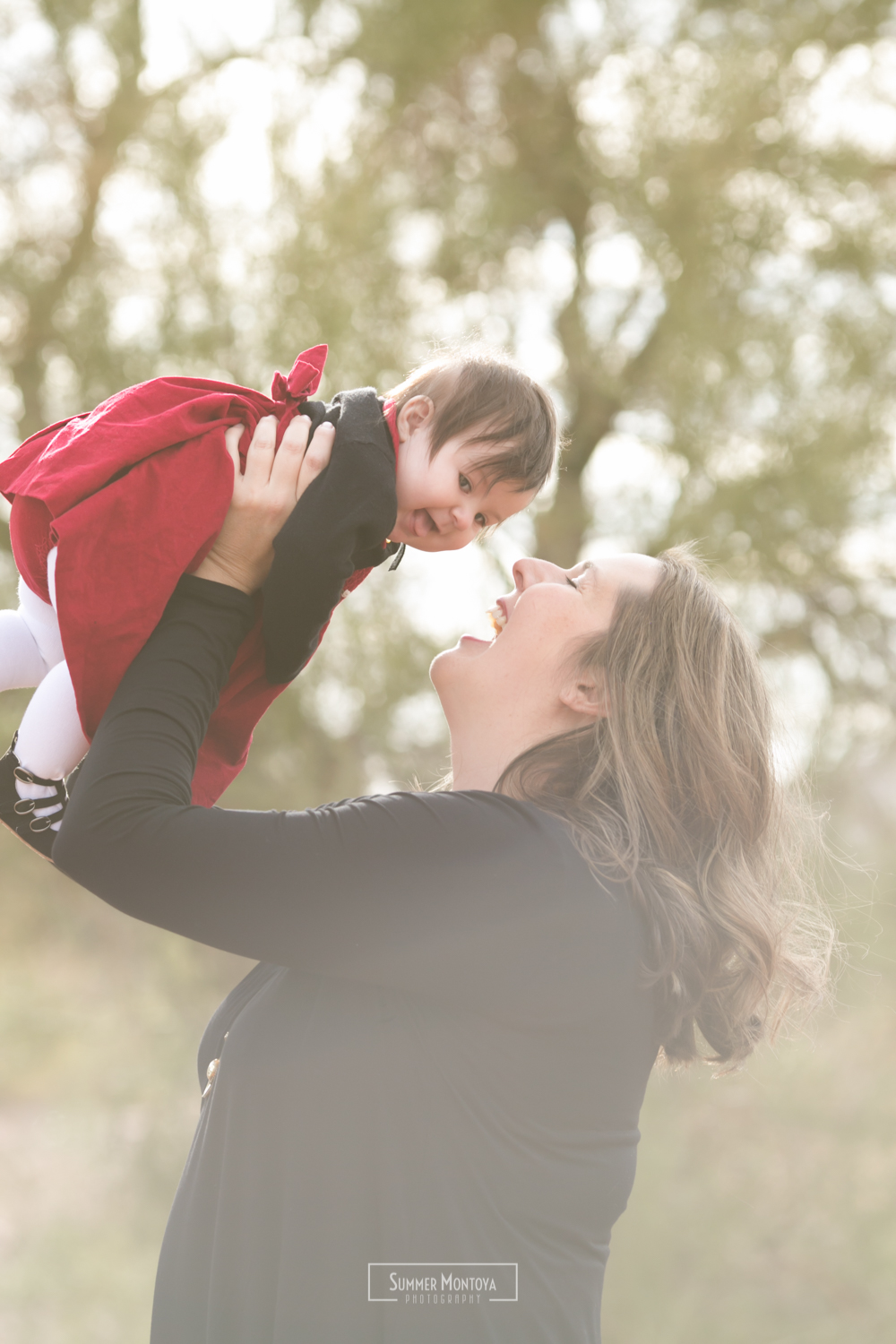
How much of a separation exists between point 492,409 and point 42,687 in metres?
0.53

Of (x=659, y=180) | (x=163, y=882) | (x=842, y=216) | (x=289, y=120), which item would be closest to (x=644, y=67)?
(x=659, y=180)

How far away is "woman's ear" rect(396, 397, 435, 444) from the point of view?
43.9 inches

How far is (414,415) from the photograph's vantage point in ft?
3.69

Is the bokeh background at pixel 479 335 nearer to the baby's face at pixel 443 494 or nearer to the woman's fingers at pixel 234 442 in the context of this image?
the baby's face at pixel 443 494

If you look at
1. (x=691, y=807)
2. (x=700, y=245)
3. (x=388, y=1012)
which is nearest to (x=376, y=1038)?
(x=388, y=1012)

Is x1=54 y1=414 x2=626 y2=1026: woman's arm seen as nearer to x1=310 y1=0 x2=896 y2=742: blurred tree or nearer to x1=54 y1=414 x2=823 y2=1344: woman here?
x1=54 y1=414 x2=823 y2=1344: woman

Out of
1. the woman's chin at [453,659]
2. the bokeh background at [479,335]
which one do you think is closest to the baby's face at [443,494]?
the woman's chin at [453,659]

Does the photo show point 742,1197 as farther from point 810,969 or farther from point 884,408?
point 810,969

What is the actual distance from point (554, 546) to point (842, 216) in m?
1.48

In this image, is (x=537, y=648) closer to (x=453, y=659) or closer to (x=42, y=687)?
(x=453, y=659)

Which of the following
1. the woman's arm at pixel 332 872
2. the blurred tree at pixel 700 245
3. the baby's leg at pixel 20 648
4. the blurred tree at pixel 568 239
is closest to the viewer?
the woman's arm at pixel 332 872

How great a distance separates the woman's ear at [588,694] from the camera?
1045mm

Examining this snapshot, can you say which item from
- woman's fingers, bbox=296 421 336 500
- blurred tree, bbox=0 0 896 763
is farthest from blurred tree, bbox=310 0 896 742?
woman's fingers, bbox=296 421 336 500

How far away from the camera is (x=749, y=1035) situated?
3.37ft
